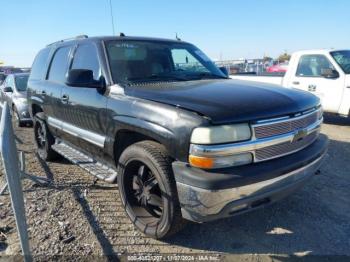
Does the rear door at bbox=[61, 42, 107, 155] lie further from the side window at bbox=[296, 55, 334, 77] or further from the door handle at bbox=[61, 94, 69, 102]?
the side window at bbox=[296, 55, 334, 77]

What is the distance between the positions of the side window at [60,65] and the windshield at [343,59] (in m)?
6.55

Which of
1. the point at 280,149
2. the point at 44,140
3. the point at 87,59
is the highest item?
the point at 87,59

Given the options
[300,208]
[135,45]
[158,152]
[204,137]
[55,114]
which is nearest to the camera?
[204,137]

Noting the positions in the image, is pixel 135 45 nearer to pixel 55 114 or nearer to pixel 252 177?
pixel 55 114

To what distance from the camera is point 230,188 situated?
8.63 ft

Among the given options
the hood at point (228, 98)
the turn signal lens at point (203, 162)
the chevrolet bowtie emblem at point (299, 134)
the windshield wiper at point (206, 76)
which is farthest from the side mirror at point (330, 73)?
the turn signal lens at point (203, 162)

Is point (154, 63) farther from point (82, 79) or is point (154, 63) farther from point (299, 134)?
point (299, 134)

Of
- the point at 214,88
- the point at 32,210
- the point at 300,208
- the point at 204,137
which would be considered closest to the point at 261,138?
the point at 204,137

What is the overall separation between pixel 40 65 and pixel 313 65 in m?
6.65

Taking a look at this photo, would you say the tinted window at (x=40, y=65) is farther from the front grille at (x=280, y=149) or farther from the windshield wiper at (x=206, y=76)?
the front grille at (x=280, y=149)

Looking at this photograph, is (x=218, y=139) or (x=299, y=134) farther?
(x=299, y=134)

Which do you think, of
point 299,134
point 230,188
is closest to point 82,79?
point 230,188

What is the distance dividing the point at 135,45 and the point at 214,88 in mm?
1312

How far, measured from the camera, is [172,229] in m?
3.06
